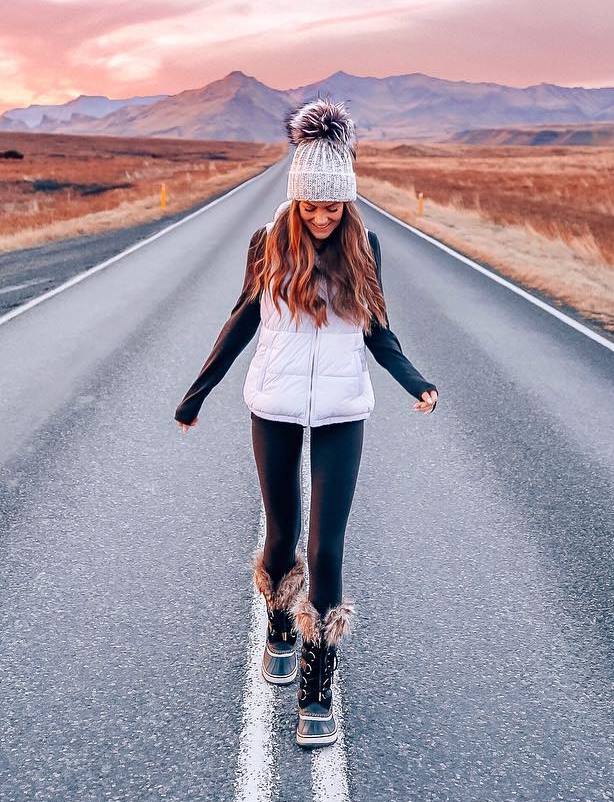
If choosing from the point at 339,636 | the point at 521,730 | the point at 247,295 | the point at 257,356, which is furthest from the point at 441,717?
the point at 247,295

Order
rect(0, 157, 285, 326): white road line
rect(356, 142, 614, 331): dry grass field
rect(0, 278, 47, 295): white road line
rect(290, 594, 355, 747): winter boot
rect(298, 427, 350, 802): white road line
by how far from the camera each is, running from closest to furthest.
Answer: rect(298, 427, 350, 802): white road line, rect(290, 594, 355, 747): winter boot, rect(0, 157, 285, 326): white road line, rect(0, 278, 47, 295): white road line, rect(356, 142, 614, 331): dry grass field

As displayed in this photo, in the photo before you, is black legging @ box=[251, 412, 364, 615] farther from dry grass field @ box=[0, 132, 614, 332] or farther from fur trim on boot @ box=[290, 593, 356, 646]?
dry grass field @ box=[0, 132, 614, 332]

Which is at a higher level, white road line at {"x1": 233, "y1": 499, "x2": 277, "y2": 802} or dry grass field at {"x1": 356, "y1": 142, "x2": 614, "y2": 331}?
dry grass field at {"x1": 356, "y1": 142, "x2": 614, "y2": 331}

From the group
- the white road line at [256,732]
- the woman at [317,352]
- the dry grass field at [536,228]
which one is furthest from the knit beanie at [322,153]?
the dry grass field at [536,228]

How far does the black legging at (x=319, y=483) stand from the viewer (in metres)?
2.94

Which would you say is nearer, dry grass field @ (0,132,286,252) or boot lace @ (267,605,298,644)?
boot lace @ (267,605,298,644)

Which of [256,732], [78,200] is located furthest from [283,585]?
[78,200]

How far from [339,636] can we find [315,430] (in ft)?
2.58

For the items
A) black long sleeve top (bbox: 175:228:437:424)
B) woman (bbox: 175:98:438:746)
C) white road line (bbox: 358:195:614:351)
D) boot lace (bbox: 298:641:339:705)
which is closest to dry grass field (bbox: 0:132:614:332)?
white road line (bbox: 358:195:614:351)

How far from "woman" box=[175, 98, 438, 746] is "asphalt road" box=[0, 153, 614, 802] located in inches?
16.7

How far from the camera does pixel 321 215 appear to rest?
285 centimetres

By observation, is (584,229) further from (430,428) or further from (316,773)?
(316,773)

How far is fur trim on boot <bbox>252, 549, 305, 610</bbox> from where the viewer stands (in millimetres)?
3320

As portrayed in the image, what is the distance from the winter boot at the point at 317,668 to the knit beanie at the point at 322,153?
1.50m
